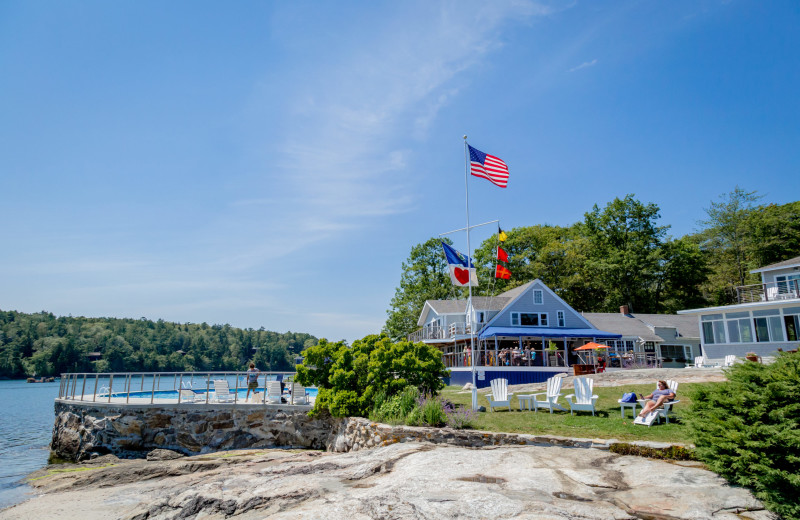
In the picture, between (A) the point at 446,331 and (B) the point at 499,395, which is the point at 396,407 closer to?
(B) the point at 499,395

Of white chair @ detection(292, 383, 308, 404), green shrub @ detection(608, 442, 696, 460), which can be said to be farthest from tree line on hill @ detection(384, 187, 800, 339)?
green shrub @ detection(608, 442, 696, 460)

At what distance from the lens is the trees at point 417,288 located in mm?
53188

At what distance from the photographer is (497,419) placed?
43.9ft

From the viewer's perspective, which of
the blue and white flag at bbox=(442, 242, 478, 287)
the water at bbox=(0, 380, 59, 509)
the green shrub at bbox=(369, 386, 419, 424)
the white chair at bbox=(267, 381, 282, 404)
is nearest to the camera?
the green shrub at bbox=(369, 386, 419, 424)

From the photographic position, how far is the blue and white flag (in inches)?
647

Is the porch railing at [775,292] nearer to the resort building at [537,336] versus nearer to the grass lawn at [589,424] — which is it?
the resort building at [537,336]

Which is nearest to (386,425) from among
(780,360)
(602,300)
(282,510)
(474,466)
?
(474,466)

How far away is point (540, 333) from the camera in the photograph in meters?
34.7

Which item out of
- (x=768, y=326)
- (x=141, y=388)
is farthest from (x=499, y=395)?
(x=768, y=326)

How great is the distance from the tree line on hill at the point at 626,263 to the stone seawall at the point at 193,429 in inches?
1335

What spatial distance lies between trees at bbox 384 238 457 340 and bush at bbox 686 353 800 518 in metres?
45.6

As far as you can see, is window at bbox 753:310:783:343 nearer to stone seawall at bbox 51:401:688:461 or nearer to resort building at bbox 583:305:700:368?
resort building at bbox 583:305:700:368

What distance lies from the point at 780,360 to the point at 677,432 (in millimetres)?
4061

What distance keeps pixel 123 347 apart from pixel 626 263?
10126 centimetres
